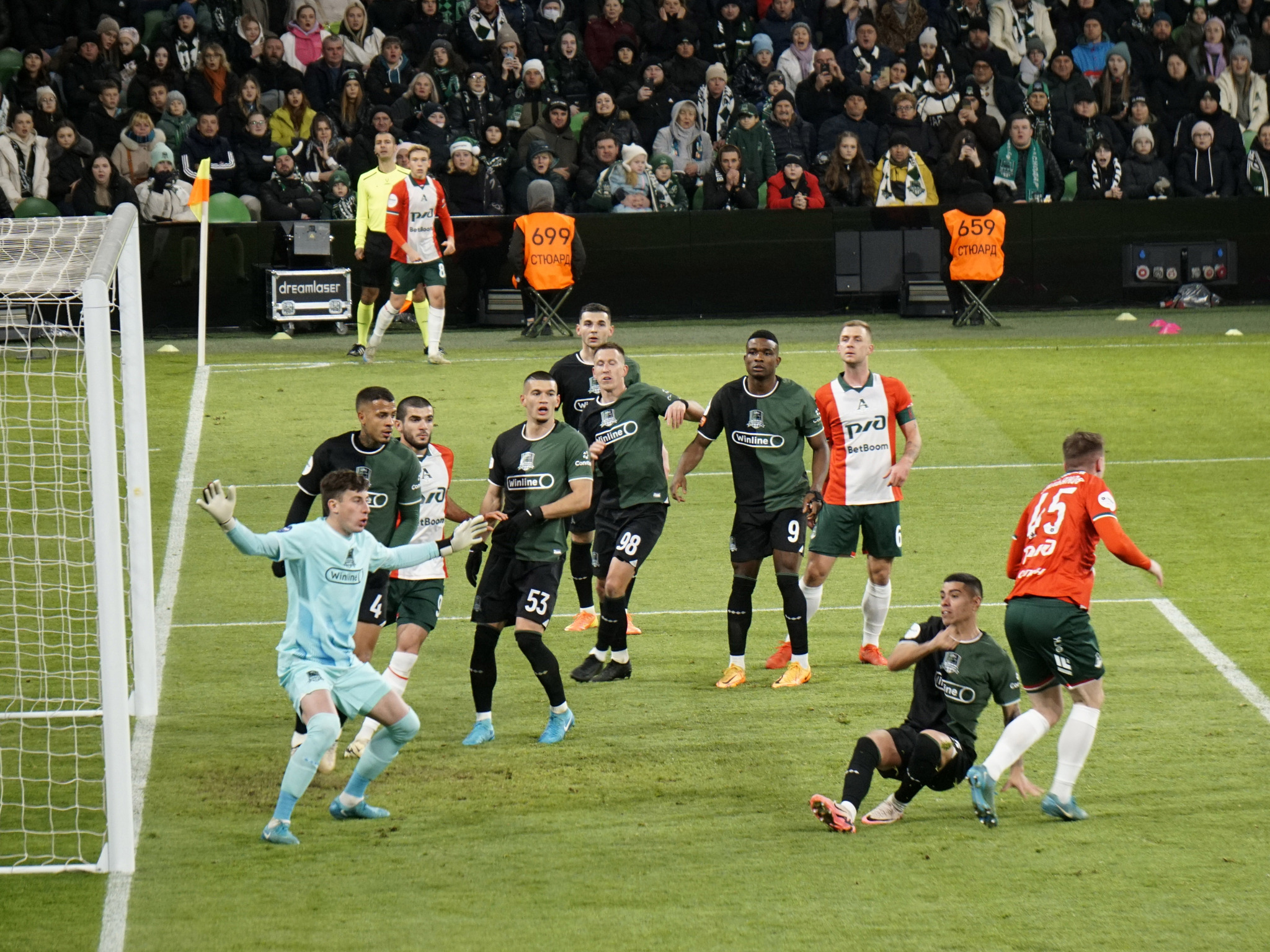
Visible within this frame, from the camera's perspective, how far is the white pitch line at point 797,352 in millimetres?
20031

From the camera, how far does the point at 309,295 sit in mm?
22125

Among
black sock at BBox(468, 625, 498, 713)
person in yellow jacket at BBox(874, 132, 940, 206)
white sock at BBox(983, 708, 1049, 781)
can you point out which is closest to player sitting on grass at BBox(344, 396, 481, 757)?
black sock at BBox(468, 625, 498, 713)

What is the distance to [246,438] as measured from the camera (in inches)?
657

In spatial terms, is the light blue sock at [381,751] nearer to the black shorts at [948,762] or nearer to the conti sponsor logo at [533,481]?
the conti sponsor logo at [533,481]

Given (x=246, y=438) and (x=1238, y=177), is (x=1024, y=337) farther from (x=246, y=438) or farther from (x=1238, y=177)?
(x=246, y=438)

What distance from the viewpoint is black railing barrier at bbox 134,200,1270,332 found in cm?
2258

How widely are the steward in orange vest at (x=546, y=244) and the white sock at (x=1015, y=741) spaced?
1439 centimetres

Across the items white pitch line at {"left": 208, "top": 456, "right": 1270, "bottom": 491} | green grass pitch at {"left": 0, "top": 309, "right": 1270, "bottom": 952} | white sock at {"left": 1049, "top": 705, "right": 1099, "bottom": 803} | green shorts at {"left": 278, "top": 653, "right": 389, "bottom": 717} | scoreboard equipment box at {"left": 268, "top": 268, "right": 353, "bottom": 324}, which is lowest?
green grass pitch at {"left": 0, "top": 309, "right": 1270, "bottom": 952}

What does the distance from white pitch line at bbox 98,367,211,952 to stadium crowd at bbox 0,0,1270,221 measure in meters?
4.18

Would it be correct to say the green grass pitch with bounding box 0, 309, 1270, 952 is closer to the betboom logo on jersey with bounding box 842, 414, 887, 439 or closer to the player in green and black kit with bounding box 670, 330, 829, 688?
the player in green and black kit with bounding box 670, 330, 829, 688

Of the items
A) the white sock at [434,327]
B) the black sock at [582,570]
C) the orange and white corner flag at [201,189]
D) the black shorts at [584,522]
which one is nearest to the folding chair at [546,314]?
the white sock at [434,327]

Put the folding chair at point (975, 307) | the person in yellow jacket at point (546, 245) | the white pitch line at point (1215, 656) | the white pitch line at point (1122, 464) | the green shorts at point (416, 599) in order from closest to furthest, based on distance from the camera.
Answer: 1. the green shorts at point (416, 599)
2. the white pitch line at point (1215, 656)
3. the white pitch line at point (1122, 464)
4. the person in yellow jacket at point (546, 245)
5. the folding chair at point (975, 307)

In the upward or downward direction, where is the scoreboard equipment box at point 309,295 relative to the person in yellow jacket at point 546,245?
downward

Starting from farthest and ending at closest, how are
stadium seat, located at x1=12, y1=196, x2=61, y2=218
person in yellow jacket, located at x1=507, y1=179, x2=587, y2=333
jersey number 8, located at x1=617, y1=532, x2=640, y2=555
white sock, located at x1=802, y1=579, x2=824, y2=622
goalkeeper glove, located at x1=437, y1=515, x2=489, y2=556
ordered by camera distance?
person in yellow jacket, located at x1=507, y1=179, x2=587, y2=333 < stadium seat, located at x1=12, y1=196, x2=61, y2=218 < white sock, located at x1=802, y1=579, x2=824, y2=622 < jersey number 8, located at x1=617, y1=532, x2=640, y2=555 < goalkeeper glove, located at x1=437, y1=515, x2=489, y2=556
